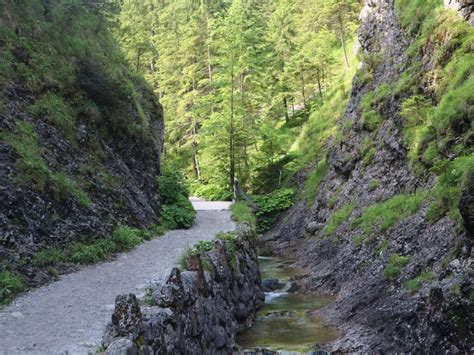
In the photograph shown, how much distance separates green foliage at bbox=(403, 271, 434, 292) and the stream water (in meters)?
2.07

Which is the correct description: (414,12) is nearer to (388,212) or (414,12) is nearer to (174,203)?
(388,212)

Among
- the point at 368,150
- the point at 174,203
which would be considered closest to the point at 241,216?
the point at 174,203

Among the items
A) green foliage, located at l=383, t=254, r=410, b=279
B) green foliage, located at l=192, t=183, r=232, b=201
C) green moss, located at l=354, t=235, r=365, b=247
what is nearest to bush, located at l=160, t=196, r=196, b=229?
green moss, located at l=354, t=235, r=365, b=247

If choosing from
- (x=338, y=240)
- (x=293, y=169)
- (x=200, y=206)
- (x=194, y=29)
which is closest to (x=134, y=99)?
(x=200, y=206)

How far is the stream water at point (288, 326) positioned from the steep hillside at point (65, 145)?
4.37 m

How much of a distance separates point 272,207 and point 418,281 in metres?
16.6

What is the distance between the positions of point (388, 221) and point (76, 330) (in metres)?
9.75

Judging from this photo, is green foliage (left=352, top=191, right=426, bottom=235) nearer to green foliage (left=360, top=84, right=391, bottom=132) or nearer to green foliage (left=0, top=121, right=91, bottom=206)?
green foliage (left=360, top=84, right=391, bottom=132)

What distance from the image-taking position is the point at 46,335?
6.09m

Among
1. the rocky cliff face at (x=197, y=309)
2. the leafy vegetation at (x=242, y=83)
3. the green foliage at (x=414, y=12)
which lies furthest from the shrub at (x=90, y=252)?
the leafy vegetation at (x=242, y=83)

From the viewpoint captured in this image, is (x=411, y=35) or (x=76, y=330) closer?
(x=76, y=330)

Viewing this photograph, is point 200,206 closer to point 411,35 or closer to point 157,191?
point 157,191

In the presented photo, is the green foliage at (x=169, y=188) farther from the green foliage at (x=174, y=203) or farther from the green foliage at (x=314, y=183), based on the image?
the green foliage at (x=314, y=183)

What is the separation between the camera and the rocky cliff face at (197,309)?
5.49 m
